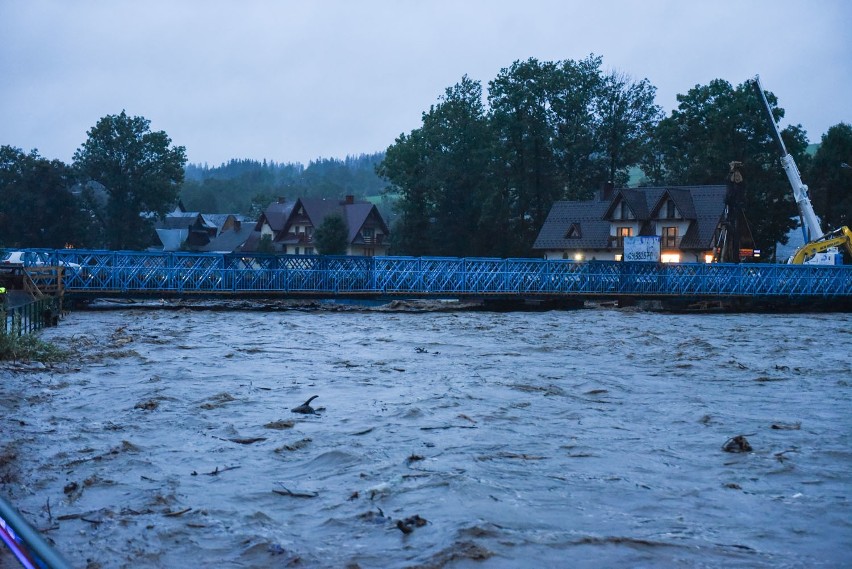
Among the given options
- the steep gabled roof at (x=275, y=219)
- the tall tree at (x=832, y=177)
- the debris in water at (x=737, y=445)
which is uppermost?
the tall tree at (x=832, y=177)

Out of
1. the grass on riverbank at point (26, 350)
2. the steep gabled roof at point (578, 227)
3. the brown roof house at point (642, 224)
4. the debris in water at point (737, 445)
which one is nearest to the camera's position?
the debris in water at point (737, 445)

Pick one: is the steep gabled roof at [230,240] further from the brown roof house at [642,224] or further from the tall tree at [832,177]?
the tall tree at [832,177]

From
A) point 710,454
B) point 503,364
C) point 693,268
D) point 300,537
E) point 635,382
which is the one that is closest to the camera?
point 300,537

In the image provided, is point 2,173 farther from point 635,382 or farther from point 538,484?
point 538,484

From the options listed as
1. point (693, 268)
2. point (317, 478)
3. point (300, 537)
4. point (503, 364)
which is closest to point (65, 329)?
point (503, 364)

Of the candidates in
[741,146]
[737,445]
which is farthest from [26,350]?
[741,146]

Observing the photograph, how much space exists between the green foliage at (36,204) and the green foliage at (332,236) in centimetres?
2203

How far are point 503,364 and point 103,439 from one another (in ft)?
42.0

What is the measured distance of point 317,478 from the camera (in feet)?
35.3

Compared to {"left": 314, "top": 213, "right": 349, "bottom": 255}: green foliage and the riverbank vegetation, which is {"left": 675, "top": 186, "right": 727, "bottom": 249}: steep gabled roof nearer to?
the riverbank vegetation

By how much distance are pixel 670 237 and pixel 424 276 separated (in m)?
28.7

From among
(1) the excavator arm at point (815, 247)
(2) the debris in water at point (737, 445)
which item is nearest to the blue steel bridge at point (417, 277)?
(1) the excavator arm at point (815, 247)

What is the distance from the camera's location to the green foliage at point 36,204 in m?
80.2

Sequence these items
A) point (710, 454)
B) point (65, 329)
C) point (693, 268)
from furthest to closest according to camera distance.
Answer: point (693, 268) < point (65, 329) < point (710, 454)
